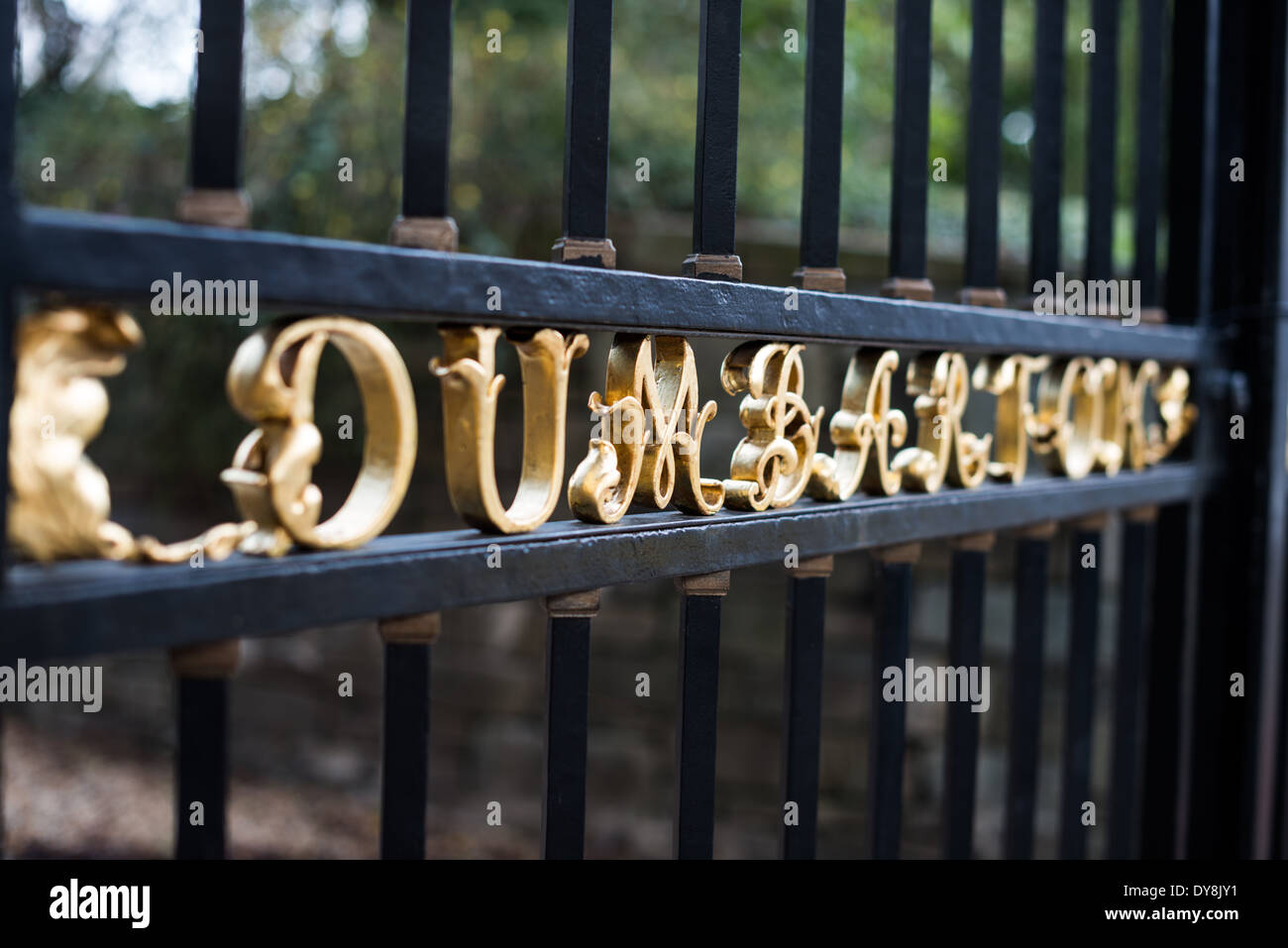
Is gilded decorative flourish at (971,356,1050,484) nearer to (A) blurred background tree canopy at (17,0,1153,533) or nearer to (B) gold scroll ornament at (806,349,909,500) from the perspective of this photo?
(B) gold scroll ornament at (806,349,909,500)

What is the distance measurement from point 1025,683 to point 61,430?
1.23 m

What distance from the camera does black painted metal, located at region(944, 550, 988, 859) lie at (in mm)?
1352

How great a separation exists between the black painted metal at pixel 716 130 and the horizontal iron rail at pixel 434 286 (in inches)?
2.3

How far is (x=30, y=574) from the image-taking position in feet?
2.03

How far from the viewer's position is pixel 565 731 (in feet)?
3.00

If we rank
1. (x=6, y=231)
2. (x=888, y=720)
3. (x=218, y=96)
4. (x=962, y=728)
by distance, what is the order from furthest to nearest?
1. (x=962, y=728)
2. (x=888, y=720)
3. (x=218, y=96)
4. (x=6, y=231)

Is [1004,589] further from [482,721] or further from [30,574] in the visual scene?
[30,574]

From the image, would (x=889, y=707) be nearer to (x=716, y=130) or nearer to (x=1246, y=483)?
(x=716, y=130)

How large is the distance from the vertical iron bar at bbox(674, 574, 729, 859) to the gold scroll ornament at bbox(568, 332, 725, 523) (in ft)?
0.27

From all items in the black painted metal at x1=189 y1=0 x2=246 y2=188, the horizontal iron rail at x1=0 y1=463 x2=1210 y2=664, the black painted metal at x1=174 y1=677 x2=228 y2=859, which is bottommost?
the black painted metal at x1=174 y1=677 x2=228 y2=859

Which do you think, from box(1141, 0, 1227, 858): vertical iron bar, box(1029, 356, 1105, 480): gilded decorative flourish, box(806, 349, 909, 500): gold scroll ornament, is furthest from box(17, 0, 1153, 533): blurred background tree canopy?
box(806, 349, 909, 500): gold scroll ornament

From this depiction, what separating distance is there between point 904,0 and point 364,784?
142 inches

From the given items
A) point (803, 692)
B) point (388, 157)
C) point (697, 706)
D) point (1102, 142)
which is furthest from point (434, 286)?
point (388, 157)
